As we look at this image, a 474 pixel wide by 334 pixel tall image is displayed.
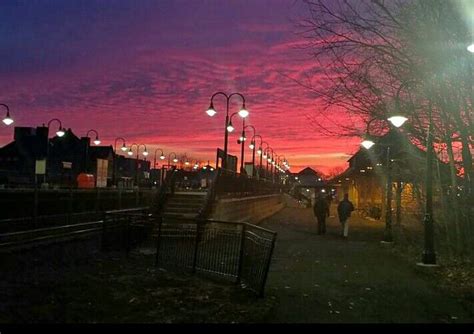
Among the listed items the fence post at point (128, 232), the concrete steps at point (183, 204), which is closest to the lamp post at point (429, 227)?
the fence post at point (128, 232)

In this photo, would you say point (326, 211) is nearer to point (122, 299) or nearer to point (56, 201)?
point (56, 201)

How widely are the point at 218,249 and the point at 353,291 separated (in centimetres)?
287

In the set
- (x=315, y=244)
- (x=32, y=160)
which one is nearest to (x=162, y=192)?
(x=315, y=244)

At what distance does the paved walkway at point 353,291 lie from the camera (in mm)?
8016

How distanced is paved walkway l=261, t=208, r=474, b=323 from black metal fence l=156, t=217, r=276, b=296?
57 centimetres

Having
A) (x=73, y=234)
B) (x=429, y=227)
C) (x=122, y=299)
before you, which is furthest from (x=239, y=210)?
(x=122, y=299)

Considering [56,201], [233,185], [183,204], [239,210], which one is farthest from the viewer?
[56,201]

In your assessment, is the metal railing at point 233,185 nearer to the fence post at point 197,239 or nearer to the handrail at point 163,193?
the handrail at point 163,193

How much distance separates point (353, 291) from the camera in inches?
396

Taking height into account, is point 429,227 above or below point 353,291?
above

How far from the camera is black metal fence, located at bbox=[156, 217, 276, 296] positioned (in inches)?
378

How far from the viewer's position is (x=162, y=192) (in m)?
24.2

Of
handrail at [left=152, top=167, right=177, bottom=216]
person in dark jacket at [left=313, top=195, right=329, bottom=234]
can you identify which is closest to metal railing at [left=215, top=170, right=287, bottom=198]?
handrail at [left=152, top=167, right=177, bottom=216]

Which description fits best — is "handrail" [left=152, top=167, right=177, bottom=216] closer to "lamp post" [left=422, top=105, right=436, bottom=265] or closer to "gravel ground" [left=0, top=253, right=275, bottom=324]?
"gravel ground" [left=0, top=253, right=275, bottom=324]
